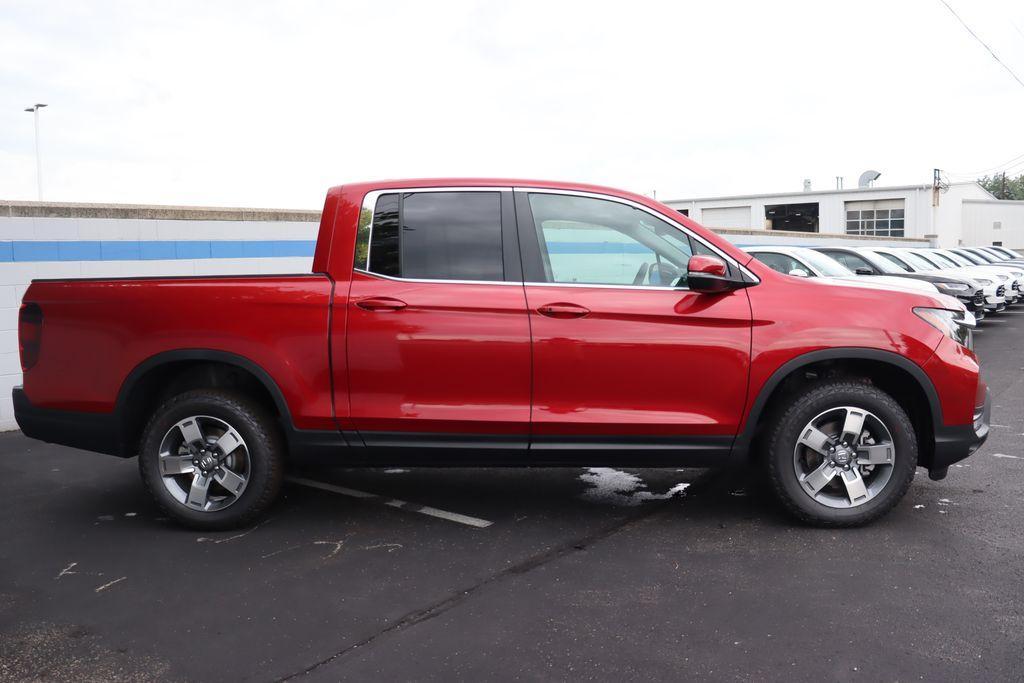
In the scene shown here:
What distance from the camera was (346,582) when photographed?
4.20 m

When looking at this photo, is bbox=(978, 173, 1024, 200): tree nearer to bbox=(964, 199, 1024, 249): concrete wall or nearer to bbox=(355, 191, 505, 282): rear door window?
bbox=(964, 199, 1024, 249): concrete wall

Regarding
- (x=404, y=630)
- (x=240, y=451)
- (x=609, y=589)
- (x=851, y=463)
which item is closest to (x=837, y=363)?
(x=851, y=463)

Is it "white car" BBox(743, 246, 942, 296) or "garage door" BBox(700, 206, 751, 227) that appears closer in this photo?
"white car" BBox(743, 246, 942, 296)

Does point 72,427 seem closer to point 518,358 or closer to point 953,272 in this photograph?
point 518,358

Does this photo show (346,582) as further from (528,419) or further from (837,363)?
(837,363)

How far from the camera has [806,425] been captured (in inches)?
186

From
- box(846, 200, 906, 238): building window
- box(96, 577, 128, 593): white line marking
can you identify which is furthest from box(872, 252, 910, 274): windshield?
box(846, 200, 906, 238): building window

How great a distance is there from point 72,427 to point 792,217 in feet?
174

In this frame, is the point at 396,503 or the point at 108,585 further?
the point at 396,503

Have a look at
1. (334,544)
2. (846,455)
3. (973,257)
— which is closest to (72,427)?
(334,544)

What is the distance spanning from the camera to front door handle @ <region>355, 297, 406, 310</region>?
15.4ft

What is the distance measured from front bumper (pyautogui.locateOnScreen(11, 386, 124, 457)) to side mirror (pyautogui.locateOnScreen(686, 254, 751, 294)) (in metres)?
3.28

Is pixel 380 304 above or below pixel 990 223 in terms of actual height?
below

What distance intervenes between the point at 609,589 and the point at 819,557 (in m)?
1.16
